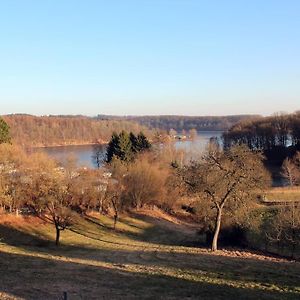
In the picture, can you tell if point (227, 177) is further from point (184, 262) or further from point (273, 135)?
point (273, 135)

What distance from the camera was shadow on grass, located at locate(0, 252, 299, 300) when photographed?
1673 cm

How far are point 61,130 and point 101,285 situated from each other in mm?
156517

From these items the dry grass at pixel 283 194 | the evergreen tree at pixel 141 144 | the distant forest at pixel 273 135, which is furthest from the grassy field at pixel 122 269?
the distant forest at pixel 273 135

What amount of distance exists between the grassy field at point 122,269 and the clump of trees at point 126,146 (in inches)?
1226

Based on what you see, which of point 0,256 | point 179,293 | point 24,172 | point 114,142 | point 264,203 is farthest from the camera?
point 114,142

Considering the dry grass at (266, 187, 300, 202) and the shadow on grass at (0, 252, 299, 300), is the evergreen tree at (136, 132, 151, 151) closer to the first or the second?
the dry grass at (266, 187, 300, 202)

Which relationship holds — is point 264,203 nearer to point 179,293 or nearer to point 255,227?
point 255,227

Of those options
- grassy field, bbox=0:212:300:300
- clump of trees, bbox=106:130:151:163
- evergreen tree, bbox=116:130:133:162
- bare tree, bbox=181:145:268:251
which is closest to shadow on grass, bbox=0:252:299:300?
grassy field, bbox=0:212:300:300

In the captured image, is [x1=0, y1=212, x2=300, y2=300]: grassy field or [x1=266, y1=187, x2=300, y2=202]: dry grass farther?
[x1=266, y1=187, x2=300, y2=202]: dry grass

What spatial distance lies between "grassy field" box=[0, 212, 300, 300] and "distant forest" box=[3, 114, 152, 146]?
115m

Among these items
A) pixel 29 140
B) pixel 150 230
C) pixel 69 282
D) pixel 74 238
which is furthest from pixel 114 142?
pixel 29 140

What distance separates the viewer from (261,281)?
19719 millimetres

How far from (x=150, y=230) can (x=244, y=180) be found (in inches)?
577

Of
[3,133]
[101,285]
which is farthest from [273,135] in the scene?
[101,285]
